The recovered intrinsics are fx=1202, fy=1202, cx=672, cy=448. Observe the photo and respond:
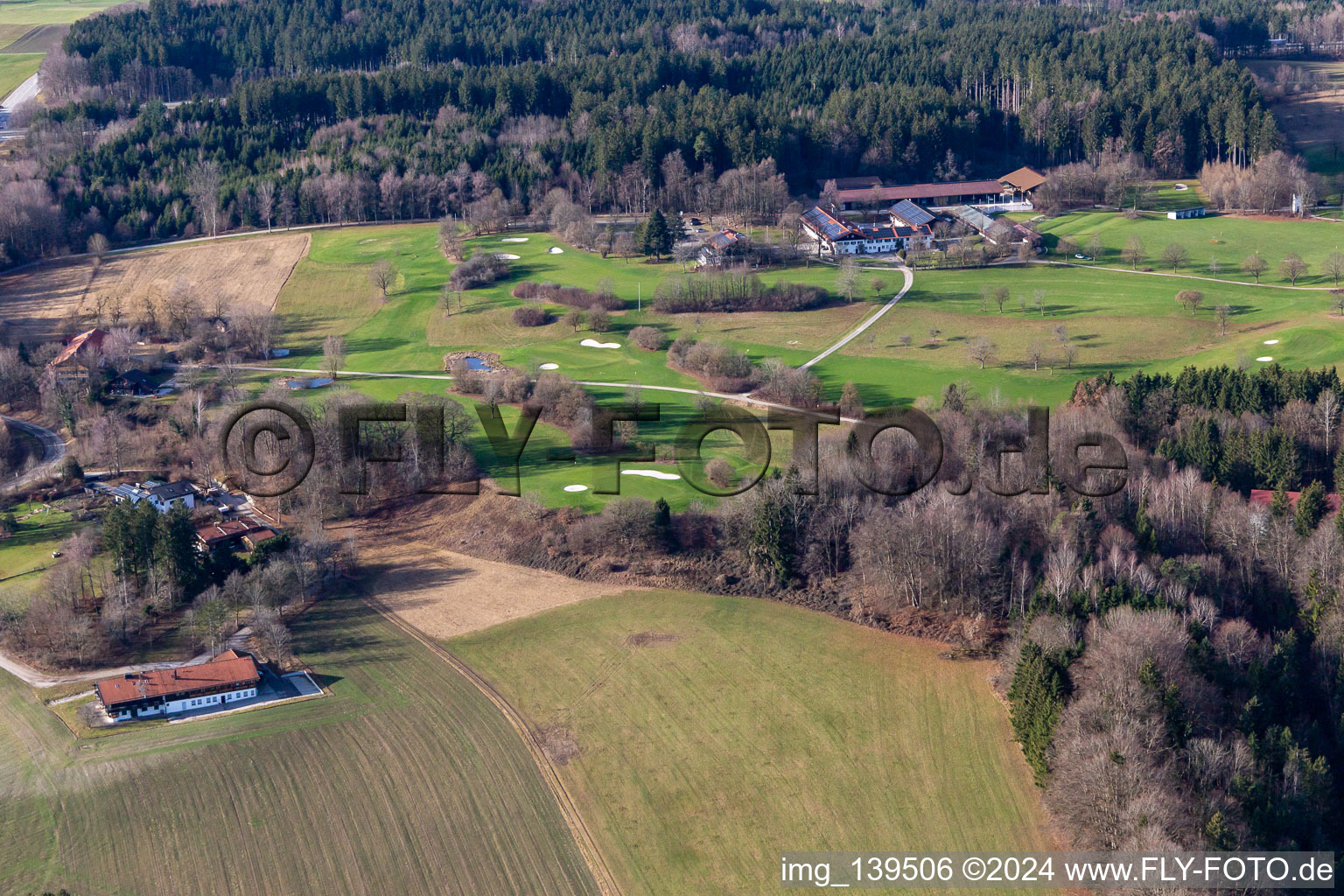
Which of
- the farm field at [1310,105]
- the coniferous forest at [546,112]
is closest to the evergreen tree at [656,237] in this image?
the coniferous forest at [546,112]

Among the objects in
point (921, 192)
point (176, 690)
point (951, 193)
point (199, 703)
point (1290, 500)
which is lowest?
point (199, 703)

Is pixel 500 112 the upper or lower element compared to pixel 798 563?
upper

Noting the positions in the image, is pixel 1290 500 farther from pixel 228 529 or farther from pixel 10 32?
pixel 10 32

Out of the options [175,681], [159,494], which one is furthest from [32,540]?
[175,681]

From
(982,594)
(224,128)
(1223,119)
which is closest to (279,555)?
(982,594)

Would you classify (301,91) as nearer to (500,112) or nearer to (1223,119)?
(500,112)

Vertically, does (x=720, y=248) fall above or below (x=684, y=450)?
above
